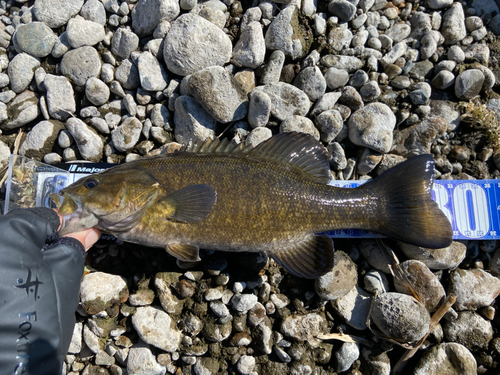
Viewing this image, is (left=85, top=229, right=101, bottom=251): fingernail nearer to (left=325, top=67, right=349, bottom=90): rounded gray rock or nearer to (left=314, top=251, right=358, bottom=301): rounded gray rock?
(left=314, top=251, right=358, bottom=301): rounded gray rock

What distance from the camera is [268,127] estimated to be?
159 inches

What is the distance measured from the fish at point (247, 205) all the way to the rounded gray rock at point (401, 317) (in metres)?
0.69

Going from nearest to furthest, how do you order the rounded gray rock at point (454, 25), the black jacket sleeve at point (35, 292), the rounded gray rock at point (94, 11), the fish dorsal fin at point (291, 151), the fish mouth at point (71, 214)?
the black jacket sleeve at point (35, 292) → the fish mouth at point (71, 214) → the fish dorsal fin at point (291, 151) → the rounded gray rock at point (94, 11) → the rounded gray rock at point (454, 25)

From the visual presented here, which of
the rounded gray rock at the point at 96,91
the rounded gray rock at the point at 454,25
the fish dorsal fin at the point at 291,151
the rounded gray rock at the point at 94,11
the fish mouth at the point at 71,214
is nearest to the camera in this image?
the fish mouth at the point at 71,214

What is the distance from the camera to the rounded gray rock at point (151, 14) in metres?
4.06

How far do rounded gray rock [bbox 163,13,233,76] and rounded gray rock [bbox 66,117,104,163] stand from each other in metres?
1.34

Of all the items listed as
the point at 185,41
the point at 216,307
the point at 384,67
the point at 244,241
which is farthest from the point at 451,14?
the point at 216,307

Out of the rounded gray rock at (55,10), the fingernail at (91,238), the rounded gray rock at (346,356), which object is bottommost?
the rounded gray rock at (346,356)

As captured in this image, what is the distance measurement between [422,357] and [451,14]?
14.6ft

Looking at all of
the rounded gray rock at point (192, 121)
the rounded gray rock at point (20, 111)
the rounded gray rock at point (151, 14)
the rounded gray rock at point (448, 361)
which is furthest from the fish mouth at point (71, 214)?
the rounded gray rock at point (448, 361)

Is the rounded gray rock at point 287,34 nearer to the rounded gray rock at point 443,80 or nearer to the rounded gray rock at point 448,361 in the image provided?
the rounded gray rock at point 443,80

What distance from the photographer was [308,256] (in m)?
3.42

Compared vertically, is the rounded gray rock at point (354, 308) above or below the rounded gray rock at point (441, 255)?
below

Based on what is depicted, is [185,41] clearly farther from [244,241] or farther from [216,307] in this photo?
[216,307]
